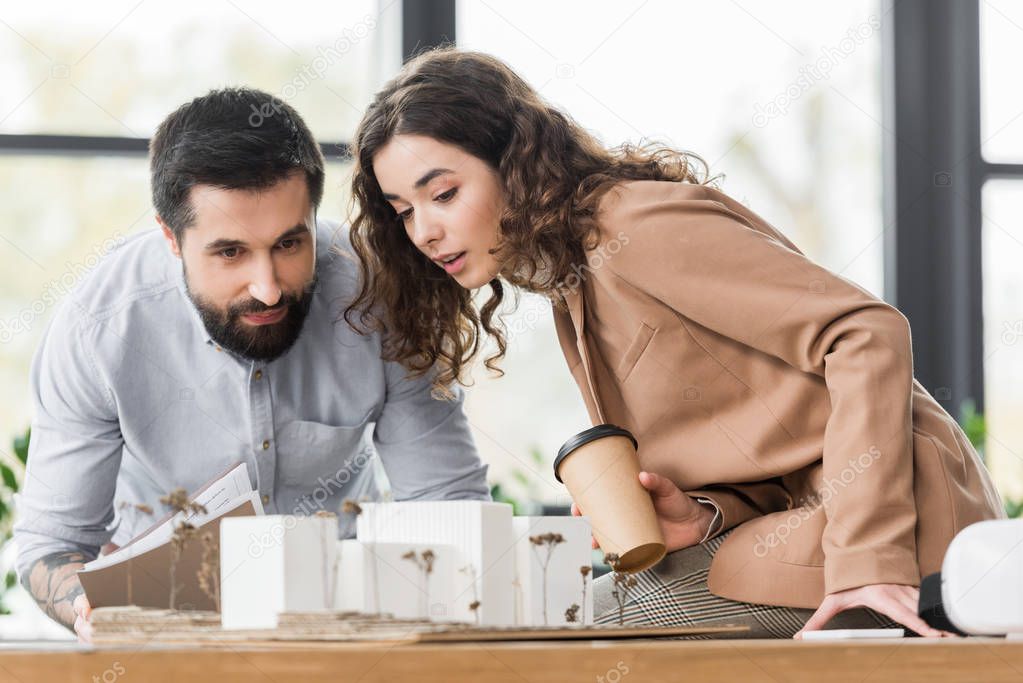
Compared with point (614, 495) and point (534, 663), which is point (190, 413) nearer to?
point (614, 495)

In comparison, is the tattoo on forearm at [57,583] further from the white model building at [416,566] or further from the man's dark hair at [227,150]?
the white model building at [416,566]

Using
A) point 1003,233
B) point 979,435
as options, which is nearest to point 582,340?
point 979,435

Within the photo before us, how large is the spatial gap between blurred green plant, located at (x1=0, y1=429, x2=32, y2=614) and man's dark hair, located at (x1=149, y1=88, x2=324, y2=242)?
1027 millimetres

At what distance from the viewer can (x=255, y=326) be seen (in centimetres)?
172

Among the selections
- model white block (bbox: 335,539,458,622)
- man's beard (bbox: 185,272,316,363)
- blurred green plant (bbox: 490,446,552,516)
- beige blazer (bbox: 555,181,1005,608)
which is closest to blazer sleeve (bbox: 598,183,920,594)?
beige blazer (bbox: 555,181,1005,608)

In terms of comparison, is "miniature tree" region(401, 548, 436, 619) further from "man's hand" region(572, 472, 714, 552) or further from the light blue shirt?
the light blue shirt

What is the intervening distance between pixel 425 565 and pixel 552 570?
0.13 m

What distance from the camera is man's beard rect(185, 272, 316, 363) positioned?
1.70 meters

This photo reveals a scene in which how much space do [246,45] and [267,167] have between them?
1533 mm

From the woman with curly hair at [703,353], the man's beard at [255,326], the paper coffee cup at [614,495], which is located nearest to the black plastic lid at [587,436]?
the paper coffee cup at [614,495]

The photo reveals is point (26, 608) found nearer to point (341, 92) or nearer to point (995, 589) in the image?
point (341, 92)

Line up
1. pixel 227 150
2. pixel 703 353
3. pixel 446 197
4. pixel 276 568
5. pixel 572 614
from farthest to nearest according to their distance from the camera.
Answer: pixel 227 150, pixel 446 197, pixel 703 353, pixel 572 614, pixel 276 568

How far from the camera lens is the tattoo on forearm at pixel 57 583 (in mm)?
1518

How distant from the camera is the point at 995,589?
2.26 feet
